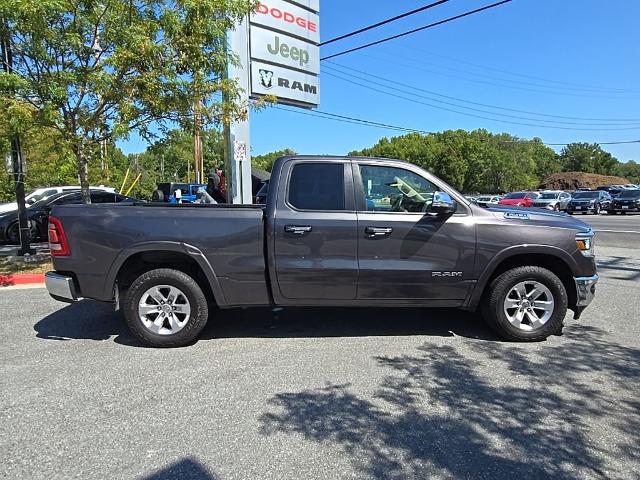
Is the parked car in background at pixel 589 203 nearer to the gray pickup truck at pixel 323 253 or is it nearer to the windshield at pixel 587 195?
the windshield at pixel 587 195

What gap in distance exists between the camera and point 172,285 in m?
4.95

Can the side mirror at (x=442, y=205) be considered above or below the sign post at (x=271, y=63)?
below

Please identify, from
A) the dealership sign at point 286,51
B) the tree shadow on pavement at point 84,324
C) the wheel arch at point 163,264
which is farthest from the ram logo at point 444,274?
the dealership sign at point 286,51

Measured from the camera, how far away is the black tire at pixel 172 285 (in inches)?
194

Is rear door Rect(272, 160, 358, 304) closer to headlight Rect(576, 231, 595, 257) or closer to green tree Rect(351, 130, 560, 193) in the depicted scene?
headlight Rect(576, 231, 595, 257)

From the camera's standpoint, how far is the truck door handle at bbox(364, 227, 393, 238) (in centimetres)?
487

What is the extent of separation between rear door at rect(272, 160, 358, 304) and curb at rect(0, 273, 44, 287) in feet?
18.5

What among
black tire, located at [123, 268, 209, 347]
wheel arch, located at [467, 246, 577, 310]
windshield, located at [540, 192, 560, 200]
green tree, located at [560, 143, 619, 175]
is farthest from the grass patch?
green tree, located at [560, 143, 619, 175]

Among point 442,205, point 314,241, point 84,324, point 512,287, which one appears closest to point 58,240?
point 84,324

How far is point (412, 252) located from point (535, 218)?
4.40 ft

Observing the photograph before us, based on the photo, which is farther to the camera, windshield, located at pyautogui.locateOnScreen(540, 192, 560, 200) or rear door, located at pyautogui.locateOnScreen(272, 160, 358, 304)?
windshield, located at pyautogui.locateOnScreen(540, 192, 560, 200)

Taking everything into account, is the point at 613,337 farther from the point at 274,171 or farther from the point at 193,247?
the point at 193,247

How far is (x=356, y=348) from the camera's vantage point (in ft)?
16.1

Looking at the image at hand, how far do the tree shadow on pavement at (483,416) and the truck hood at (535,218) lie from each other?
1.28 meters
